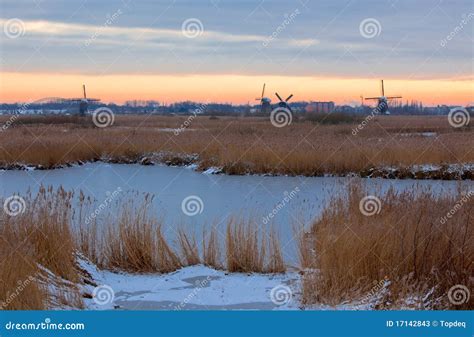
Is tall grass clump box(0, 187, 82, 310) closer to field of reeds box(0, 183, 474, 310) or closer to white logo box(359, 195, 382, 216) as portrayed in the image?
field of reeds box(0, 183, 474, 310)

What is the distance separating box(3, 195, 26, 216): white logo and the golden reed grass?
2890 mm

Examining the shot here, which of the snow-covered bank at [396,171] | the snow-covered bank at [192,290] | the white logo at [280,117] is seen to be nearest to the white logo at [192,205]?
the snow-covered bank at [192,290]

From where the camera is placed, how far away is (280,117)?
40.5 metres

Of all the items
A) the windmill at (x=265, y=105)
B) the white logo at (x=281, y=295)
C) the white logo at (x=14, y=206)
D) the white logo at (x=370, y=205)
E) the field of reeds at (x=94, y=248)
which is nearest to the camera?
the field of reeds at (x=94, y=248)

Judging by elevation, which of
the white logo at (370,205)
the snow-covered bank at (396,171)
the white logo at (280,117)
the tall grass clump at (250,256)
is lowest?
the tall grass clump at (250,256)

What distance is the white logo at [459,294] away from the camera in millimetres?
4941

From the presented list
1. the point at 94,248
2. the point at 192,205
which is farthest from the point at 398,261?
the point at 192,205

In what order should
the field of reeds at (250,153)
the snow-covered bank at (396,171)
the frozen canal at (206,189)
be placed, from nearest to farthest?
the frozen canal at (206,189), the snow-covered bank at (396,171), the field of reeds at (250,153)

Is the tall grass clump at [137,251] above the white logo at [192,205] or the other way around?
the other way around

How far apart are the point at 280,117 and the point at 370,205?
32500mm

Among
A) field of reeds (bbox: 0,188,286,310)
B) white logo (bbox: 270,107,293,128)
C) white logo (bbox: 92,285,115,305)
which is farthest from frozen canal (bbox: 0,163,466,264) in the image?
white logo (bbox: 270,107,293,128)

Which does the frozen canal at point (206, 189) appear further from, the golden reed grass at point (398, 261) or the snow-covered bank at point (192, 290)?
the golden reed grass at point (398, 261)

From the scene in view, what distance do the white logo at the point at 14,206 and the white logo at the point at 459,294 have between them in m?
4.11

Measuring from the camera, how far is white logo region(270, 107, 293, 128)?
35062 millimetres
